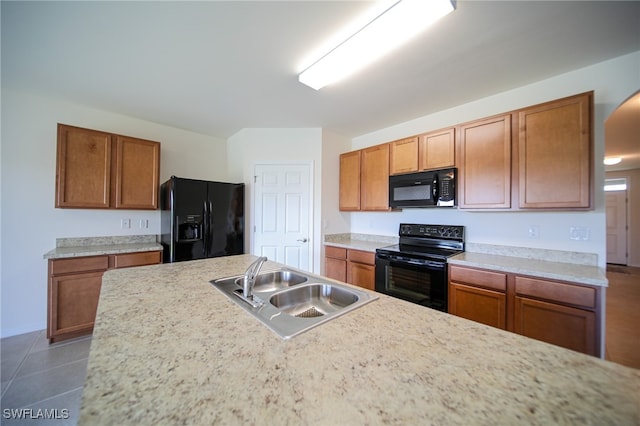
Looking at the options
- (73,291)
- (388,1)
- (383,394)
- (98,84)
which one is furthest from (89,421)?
(98,84)

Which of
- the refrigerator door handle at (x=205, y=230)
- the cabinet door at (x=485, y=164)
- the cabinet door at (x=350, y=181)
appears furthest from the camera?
the cabinet door at (x=350, y=181)

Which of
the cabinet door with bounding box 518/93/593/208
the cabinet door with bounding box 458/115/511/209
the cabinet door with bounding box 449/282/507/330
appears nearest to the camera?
the cabinet door with bounding box 518/93/593/208

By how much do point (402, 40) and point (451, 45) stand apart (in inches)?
16.2

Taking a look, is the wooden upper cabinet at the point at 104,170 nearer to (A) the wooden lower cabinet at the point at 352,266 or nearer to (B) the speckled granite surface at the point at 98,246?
(B) the speckled granite surface at the point at 98,246

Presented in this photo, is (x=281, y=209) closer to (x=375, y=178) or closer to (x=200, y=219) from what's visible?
(x=200, y=219)

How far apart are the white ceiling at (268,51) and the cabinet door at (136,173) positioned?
1.55 ft

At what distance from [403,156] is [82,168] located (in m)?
3.65

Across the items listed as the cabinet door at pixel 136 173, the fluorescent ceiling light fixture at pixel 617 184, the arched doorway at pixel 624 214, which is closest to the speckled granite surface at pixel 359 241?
the cabinet door at pixel 136 173

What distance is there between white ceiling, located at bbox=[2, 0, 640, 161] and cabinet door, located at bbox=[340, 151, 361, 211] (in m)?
0.79

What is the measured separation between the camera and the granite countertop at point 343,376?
18.6 inches

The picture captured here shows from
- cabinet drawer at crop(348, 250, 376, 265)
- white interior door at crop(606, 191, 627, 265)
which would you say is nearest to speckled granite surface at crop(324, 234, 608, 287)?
cabinet drawer at crop(348, 250, 376, 265)

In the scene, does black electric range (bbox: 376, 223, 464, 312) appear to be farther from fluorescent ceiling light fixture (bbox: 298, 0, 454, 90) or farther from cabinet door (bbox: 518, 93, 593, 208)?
fluorescent ceiling light fixture (bbox: 298, 0, 454, 90)

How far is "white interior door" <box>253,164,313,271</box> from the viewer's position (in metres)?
3.34

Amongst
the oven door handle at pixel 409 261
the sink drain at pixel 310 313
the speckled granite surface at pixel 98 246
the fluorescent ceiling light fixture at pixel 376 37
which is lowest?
the sink drain at pixel 310 313
